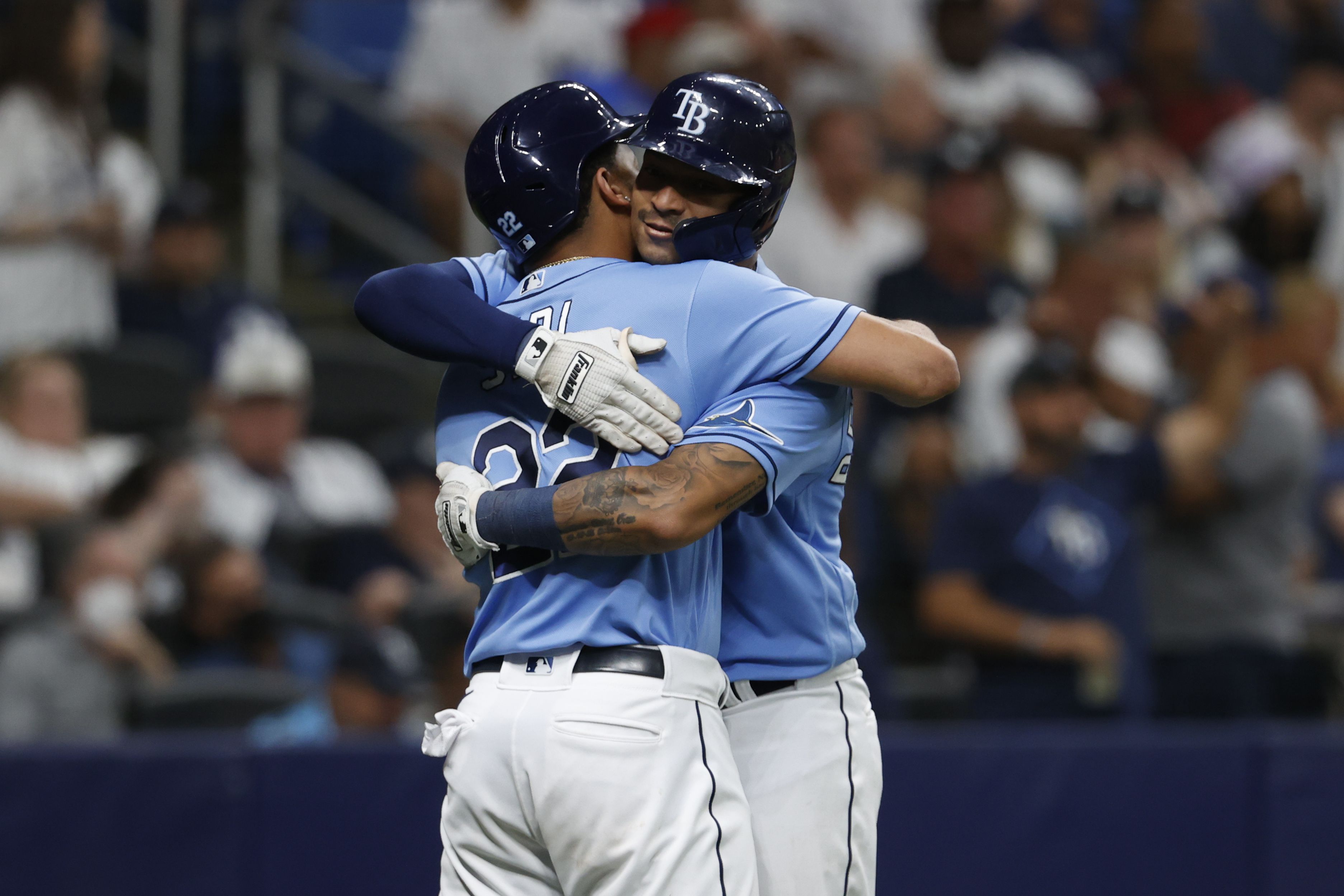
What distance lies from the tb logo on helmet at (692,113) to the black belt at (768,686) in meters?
0.97

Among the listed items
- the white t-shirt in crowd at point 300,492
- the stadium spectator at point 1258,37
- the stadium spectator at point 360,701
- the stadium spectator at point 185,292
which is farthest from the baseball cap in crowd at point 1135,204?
the stadium spectator at point 360,701

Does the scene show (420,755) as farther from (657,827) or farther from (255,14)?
(255,14)

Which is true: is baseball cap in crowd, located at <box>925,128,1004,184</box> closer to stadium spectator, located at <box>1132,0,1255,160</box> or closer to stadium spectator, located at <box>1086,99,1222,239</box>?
stadium spectator, located at <box>1086,99,1222,239</box>

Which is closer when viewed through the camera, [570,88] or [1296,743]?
[570,88]

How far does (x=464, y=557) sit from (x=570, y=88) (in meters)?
0.81

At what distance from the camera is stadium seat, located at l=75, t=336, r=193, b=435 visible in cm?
710

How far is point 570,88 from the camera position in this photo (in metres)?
2.84

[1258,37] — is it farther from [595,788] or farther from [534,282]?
[595,788]

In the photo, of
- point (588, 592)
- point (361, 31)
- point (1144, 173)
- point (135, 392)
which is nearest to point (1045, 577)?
point (588, 592)

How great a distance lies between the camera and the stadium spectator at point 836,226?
770 centimetres

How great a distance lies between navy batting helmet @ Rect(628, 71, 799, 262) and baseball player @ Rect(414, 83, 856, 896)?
7 centimetres

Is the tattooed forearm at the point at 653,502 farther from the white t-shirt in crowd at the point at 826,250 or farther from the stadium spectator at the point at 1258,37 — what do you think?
the stadium spectator at the point at 1258,37

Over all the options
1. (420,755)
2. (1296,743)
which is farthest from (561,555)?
(1296,743)

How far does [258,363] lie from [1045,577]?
127 inches
